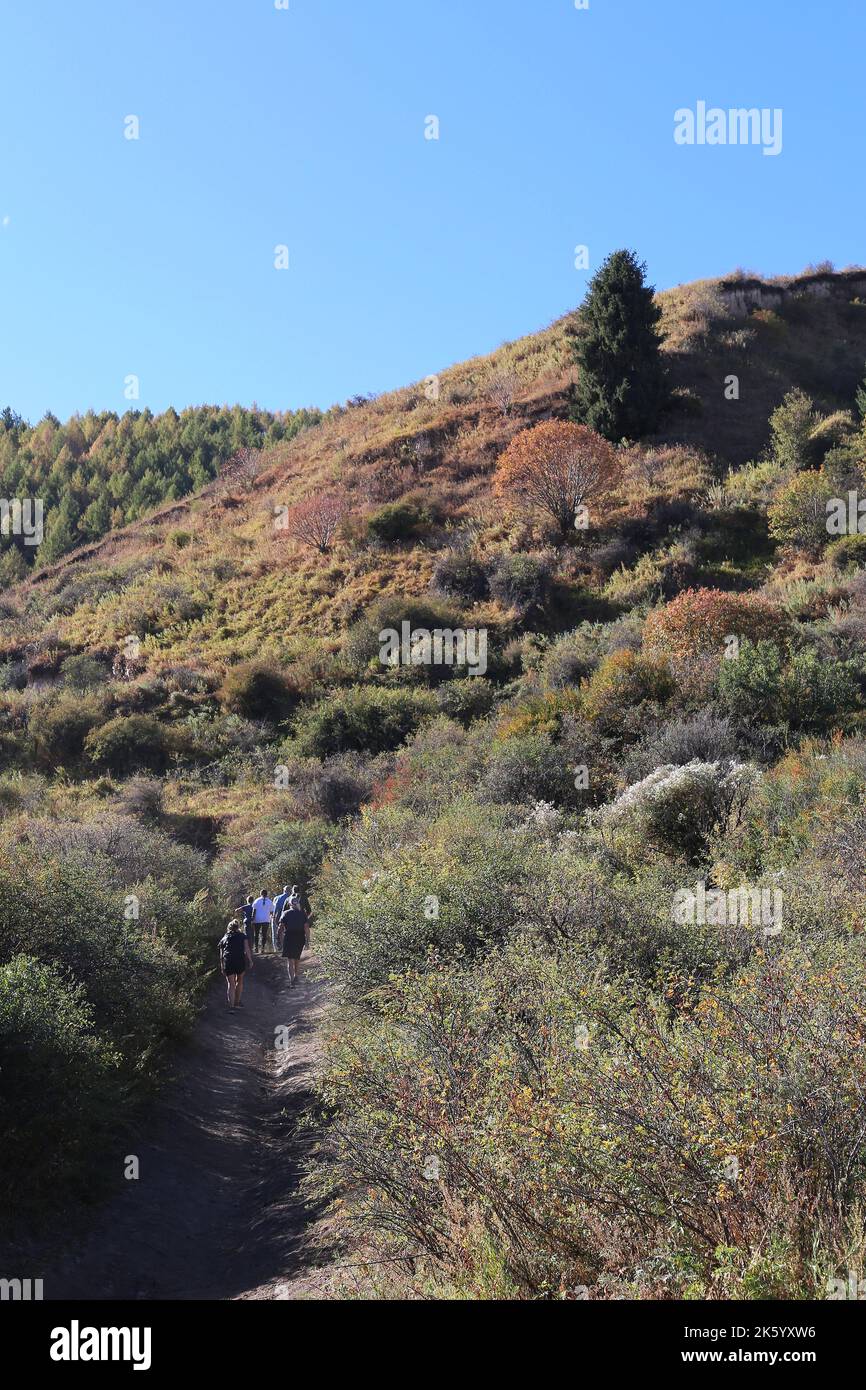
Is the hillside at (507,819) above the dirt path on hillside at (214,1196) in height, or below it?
above

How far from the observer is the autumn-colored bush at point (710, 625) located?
18344 mm

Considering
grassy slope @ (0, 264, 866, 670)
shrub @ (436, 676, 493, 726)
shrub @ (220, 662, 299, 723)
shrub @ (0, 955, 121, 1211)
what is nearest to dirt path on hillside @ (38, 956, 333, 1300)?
shrub @ (0, 955, 121, 1211)

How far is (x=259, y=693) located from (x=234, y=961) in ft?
52.3

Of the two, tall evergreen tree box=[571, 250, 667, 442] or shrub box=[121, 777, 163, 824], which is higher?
tall evergreen tree box=[571, 250, 667, 442]

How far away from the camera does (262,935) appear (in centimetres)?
1536

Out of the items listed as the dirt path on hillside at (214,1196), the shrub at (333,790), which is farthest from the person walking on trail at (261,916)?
the dirt path on hillside at (214,1196)

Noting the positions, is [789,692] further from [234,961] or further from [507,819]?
[234,961]

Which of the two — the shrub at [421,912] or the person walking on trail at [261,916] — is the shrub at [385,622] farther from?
the shrub at [421,912]

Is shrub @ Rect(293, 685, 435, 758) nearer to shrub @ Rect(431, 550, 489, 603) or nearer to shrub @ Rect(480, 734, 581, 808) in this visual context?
shrub @ Rect(431, 550, 489, 603)

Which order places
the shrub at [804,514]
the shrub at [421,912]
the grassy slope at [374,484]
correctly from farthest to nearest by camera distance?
the grassy slope at [374,484] < the shrub at [804,514] < the shrub at [421,912]

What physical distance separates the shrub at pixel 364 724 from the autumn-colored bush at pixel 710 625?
635 cm

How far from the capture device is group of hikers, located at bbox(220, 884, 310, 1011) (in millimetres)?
11648

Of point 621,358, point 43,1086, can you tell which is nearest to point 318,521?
point 621,358

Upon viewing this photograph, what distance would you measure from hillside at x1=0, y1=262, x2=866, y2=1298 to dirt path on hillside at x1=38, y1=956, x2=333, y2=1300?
13.3 inches
